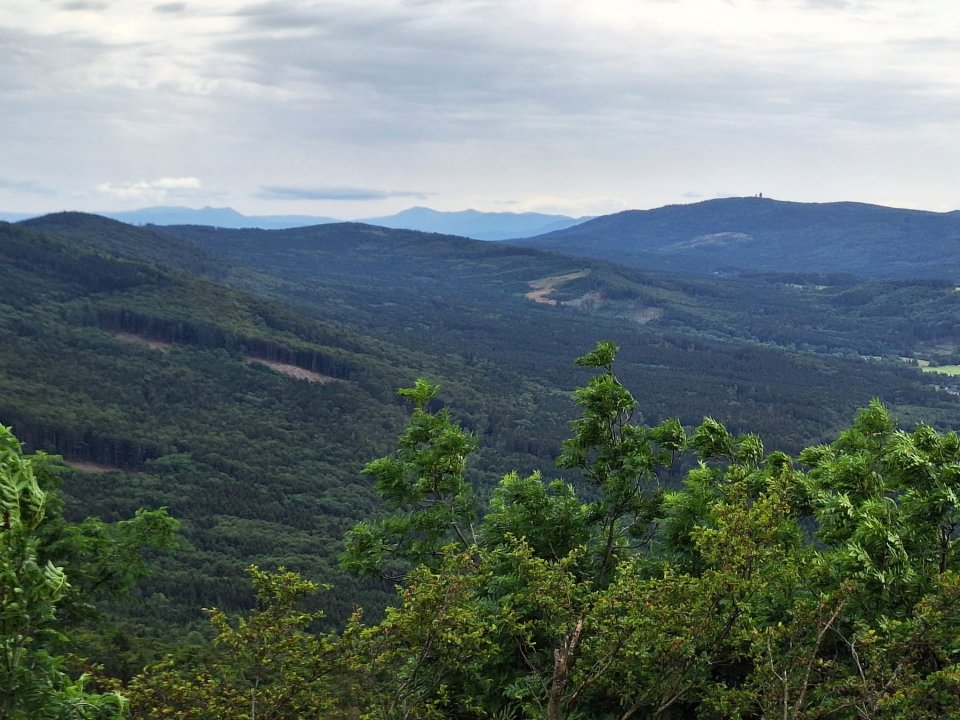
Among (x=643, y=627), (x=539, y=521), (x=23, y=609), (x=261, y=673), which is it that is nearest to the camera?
(x=23, y=609)

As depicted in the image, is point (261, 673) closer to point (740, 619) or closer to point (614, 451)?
point (740, 619)

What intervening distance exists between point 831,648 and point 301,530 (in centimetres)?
12393

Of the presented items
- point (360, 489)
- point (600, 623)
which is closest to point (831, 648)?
point (600, 623)

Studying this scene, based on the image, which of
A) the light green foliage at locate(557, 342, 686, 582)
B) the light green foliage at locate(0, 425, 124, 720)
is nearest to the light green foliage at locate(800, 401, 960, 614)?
the light green foliage at locate(557, 342, 686, 582)

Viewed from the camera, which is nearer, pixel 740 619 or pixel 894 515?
pixel 740 619

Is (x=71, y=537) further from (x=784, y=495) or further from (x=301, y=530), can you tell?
(x=301, y=530)

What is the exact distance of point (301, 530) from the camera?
136125 mm

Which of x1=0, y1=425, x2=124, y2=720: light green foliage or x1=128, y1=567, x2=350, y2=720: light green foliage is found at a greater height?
x1=0, y1=425, x2=124, y2=720: light green foliage

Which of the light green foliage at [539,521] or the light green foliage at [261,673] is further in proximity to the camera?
the light green foliage at [539,521]

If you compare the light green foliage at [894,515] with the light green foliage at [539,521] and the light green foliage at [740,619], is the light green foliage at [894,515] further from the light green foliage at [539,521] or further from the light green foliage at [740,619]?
the light green foliage at [539,521]

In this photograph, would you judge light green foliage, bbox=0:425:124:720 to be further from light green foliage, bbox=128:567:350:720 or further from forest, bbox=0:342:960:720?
light green foliage, bbox=128:567:350:720

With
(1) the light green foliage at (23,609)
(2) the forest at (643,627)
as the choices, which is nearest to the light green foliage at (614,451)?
(2) the forest at (643,627)

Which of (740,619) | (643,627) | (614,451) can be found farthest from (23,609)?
(614,451)

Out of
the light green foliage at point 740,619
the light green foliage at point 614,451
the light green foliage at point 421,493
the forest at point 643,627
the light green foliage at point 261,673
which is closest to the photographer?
the forest at point 643,627
